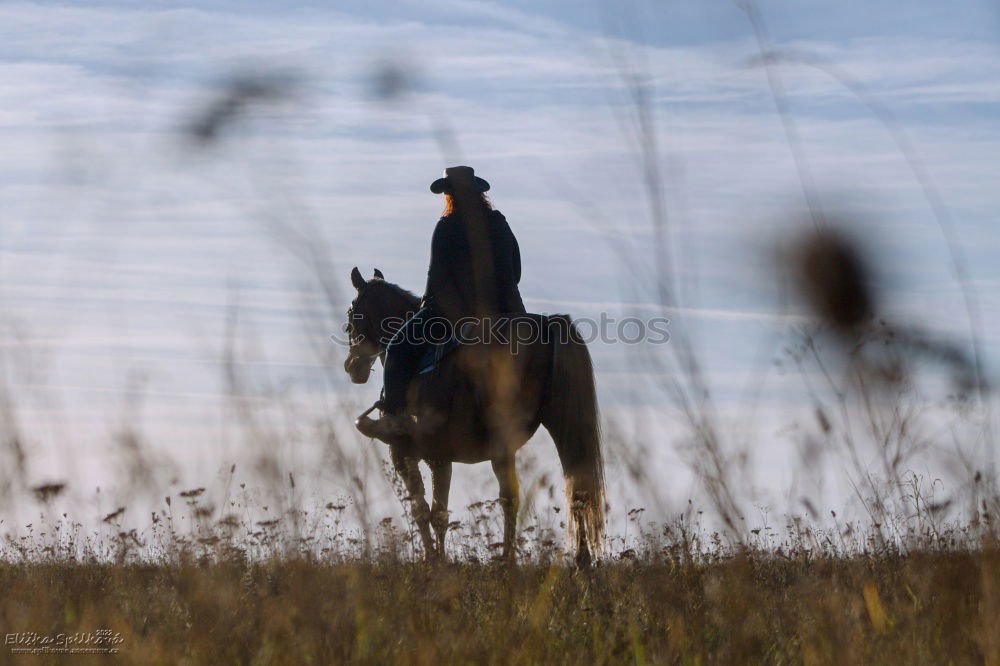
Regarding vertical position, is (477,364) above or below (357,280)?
below

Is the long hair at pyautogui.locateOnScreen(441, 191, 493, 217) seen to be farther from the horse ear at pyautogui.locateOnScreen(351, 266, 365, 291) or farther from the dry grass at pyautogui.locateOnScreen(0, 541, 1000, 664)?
the dry grass at pyautogui.locateOnScreen(0, 541, 1000, 664)

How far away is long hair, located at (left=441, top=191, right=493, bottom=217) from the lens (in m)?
6.83

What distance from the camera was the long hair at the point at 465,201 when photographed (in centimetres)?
683

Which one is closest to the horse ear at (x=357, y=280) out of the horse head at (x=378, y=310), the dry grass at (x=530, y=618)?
the horse head at (x=378, y=310)

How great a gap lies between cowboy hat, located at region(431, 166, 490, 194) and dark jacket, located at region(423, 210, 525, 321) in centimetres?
19

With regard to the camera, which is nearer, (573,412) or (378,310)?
(573,412)

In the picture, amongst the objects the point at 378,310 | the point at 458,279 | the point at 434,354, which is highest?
the point at 378,310

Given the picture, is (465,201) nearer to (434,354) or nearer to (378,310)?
(434,354)

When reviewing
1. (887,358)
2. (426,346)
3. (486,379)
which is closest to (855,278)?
(887,358)

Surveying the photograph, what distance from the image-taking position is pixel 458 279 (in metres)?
7.15

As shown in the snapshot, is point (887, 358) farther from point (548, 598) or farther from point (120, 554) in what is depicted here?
point (120, 554)

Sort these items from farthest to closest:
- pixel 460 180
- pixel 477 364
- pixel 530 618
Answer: pixel 477 364, pixel 460 180, pixel 530 618

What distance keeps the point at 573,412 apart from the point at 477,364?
67cm

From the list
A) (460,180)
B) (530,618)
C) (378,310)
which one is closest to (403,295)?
(378,310)
